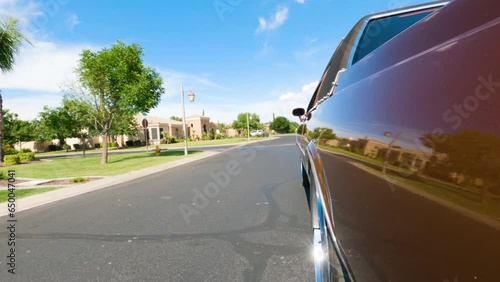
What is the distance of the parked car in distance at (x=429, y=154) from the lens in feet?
2.14

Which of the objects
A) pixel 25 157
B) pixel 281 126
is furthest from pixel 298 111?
pixel 281 126

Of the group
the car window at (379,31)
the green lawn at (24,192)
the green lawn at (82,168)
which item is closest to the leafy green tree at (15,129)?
the green lawn at (82,168)

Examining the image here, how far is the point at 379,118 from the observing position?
116cm

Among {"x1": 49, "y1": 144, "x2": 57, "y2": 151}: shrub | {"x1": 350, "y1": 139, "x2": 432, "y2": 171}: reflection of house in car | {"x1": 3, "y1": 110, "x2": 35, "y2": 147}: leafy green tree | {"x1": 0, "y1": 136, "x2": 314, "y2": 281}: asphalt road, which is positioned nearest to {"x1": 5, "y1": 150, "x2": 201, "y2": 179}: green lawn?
{"x1": 0, "y1": 136, "x2": 314, "y2": 281}: asphalt road

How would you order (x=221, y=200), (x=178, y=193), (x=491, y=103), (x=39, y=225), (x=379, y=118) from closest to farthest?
(x=491, y=103) → (x=379, y=118) → (x=39, y=225) → (x=221, y=200) → (x=178, y=193)

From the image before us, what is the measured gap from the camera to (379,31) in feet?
6.58

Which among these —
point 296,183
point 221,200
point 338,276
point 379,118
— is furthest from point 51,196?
point 379,118

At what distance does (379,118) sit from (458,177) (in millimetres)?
482

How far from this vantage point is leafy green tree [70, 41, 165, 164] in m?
15.0

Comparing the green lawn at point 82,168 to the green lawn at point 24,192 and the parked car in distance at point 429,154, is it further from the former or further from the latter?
the parked car in distance at point 429,154

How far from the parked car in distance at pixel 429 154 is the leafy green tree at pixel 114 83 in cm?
1566

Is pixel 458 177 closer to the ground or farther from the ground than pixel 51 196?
farther from the ground

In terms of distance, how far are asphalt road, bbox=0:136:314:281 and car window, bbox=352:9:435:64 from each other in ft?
6.42

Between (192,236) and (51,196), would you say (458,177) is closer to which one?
(192,236)
